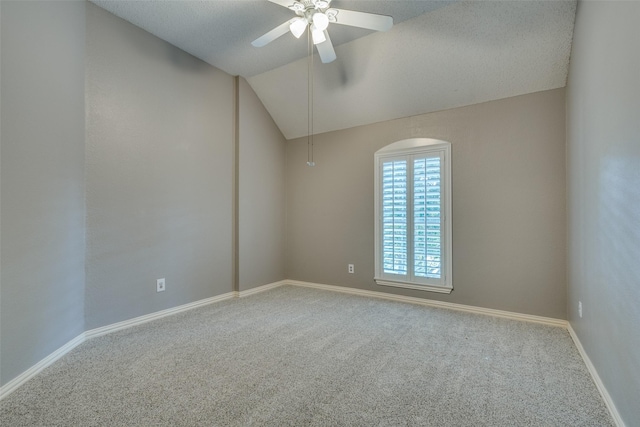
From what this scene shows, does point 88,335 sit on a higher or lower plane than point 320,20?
lower

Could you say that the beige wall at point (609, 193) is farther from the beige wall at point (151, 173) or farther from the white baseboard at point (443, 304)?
the beige wall at point (151, 173)

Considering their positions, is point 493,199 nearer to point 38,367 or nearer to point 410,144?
point 410,144

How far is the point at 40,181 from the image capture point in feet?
6.74

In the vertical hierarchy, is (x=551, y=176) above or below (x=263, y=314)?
above

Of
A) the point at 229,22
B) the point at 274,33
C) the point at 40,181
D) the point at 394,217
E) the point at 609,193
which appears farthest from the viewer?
the point at 394,217

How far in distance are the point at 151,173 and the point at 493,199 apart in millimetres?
3446

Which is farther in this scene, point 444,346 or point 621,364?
point 444,346

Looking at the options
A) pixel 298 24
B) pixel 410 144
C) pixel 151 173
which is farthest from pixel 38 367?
pixel 410 144

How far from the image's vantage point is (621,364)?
1.46m

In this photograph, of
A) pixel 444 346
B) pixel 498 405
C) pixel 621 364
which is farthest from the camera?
pixel 444 346

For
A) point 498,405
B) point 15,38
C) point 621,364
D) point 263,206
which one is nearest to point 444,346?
point 498,405

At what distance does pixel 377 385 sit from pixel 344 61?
10.2ft

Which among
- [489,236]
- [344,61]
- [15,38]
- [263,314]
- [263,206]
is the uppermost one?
[344,61]

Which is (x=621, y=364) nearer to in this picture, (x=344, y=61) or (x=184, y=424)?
(x=184, y=424)
